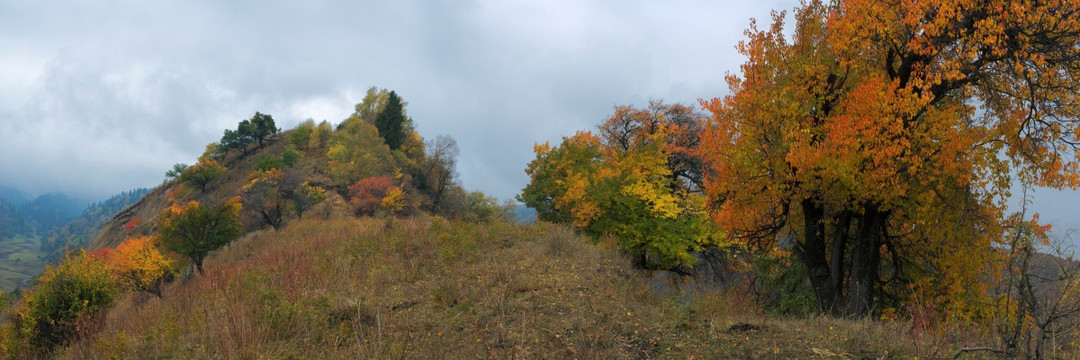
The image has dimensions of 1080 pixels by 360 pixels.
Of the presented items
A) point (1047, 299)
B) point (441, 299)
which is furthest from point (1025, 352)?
point (441, 299)

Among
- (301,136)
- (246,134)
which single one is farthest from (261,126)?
(301,136)

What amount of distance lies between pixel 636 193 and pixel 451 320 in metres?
16.3

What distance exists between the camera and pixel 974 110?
10.6 meters

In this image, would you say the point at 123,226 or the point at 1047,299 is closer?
the point at 1047,299

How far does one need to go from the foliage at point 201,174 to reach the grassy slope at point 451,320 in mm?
74906

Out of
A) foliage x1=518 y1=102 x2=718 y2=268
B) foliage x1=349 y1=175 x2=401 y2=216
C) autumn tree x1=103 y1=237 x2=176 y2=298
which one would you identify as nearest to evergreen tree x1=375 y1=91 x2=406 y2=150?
foliage x1=349 y1=175 x2=401 y2=216

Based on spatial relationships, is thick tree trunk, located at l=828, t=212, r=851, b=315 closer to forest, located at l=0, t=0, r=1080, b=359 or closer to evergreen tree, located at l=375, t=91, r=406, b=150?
forest, located at l=0, t=0, r=1080, b=359

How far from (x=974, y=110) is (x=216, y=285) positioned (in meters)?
15.5

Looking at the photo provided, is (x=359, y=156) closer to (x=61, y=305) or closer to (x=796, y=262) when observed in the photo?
(x=61, y=305)

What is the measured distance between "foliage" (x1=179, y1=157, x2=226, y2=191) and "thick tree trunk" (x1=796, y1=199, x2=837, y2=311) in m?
81.7

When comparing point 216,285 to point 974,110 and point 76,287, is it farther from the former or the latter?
point 974,110

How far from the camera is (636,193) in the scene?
21.9 m

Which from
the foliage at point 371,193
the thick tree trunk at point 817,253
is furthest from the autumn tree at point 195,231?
the thick tree trunk at point 817,253

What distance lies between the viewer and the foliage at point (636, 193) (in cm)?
2206
